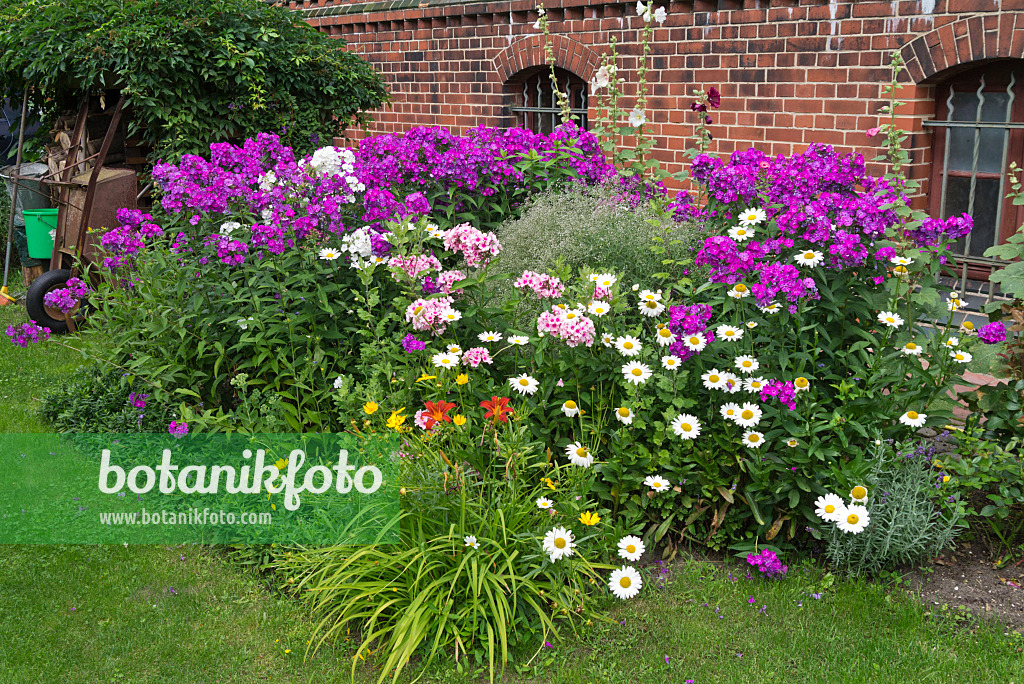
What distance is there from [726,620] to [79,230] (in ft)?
19.7

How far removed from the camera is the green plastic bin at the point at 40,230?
753 centimetres

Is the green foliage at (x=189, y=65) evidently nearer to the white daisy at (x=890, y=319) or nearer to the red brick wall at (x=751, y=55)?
the red brick wall at (x=751, y=55)

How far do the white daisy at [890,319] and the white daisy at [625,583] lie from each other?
→ 55.0 inches

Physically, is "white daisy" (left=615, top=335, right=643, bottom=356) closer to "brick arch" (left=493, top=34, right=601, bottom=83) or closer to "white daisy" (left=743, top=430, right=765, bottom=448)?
"white daisy" (left=743, top=430, right=765, bottom=448)

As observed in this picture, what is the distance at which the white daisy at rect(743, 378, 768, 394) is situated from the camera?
333 centimetres

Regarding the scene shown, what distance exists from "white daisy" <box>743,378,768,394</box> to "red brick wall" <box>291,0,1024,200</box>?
3.38m

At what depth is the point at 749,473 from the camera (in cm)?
351

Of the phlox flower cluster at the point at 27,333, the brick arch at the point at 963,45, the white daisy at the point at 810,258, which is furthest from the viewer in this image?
the brick arch at the point at 963,45

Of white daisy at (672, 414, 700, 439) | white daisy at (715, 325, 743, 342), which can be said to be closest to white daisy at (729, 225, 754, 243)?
white daisy at (715, 325, 743, 342)

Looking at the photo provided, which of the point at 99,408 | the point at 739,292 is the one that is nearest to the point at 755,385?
the point at 739,292

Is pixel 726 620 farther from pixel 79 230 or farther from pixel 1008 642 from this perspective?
pixel 79 230

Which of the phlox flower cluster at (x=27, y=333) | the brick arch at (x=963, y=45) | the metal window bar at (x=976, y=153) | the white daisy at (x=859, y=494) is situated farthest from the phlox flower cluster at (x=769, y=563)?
the brick arch at (x=963, y=45)

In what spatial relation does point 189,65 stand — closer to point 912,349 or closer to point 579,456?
point 579,456

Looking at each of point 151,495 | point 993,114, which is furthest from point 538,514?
point 993,114
